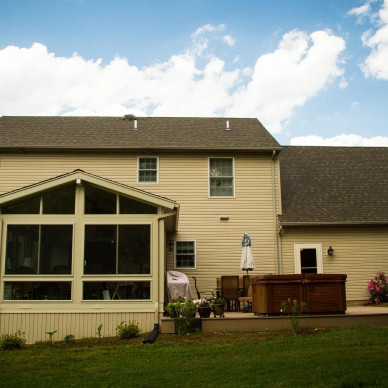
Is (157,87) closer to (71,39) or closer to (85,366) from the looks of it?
(71,39)

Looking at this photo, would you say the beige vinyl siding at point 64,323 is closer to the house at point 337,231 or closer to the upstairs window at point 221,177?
the upstairs window at point 221,177

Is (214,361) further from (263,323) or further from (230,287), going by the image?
(230,287)

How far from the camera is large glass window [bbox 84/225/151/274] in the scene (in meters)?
11.5

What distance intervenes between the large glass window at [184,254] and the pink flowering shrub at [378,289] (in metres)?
5.37

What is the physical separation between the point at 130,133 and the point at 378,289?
9.19 m

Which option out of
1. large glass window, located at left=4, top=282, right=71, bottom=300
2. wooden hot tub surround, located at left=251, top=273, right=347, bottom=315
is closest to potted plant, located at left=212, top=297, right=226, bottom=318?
wooden hot tub surround, located at left=251, top=273, right=347, bottom=315

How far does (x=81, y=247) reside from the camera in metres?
11.5

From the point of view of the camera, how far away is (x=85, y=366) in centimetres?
802

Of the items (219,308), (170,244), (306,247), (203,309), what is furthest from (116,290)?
(306,247)

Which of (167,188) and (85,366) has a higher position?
(167,188)

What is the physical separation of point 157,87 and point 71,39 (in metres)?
3.17

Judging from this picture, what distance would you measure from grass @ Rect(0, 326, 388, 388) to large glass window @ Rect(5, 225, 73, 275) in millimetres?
1791

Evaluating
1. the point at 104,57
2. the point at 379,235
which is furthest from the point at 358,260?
the point at 104,57

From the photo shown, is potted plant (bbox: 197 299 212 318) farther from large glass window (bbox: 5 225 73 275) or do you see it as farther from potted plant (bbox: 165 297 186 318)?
large glass window (bbox: 5 225 73 275)
